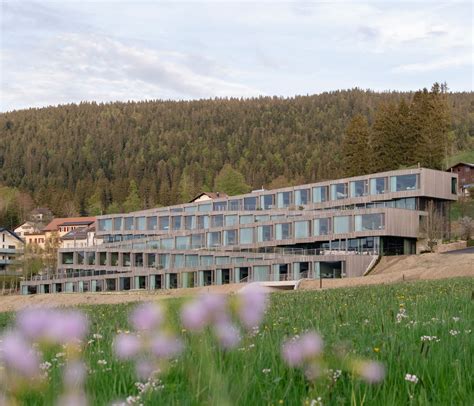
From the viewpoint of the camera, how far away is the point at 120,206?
154 m

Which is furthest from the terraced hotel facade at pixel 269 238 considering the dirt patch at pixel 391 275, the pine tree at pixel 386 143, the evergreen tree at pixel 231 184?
the evergreen tree at pixel 231 184

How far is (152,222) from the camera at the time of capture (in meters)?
82.8

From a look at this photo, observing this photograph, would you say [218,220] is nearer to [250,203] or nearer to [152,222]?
[250,203]

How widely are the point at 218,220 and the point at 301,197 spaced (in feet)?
30.9

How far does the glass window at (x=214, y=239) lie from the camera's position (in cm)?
6994

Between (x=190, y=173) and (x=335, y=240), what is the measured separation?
375 feet

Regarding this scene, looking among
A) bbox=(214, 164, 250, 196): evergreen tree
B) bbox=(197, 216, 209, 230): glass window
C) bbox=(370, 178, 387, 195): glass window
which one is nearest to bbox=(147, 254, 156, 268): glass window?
bbox=(197, 216, 209, 230): glass window

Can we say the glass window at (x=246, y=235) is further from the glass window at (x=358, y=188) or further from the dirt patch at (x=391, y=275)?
the dirt patch at (x=391, y=275)

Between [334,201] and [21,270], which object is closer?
[334,201]

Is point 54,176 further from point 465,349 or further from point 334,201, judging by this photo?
point 465,349

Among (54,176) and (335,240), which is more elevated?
(54,176)

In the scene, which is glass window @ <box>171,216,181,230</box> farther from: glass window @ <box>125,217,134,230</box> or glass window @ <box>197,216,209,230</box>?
glass window @ <box>125,217,134,230</box>

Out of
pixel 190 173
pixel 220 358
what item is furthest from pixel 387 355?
pixel 190 173

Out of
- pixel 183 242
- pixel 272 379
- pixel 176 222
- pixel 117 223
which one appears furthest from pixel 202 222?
pixel 272 379
